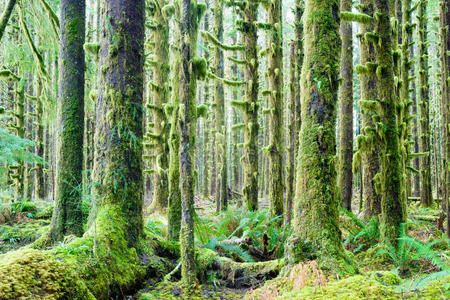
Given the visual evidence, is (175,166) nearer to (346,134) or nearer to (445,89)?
(445,89)

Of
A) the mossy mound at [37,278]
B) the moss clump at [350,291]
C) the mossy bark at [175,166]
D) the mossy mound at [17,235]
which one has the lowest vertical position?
the mossy mound at [17,235]

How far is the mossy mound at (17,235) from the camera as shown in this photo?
7664 millimetres

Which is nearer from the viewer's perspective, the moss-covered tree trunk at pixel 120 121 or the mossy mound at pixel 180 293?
the mossy mound at pixel 180 293

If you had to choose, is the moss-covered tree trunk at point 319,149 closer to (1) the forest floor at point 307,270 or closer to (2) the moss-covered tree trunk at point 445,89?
(1) the forest floor at point 307,270

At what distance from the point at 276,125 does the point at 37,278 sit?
7.93 metres

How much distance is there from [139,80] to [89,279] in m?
3.46

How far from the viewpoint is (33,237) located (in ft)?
26.2

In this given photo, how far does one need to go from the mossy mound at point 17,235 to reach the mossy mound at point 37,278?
16.2 ft

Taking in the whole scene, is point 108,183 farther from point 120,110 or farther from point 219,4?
point 219,4

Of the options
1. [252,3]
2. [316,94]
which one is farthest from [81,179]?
[252,3]

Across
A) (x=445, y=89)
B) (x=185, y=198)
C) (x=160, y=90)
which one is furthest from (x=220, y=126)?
(x=185, y=198)

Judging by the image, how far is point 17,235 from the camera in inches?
318

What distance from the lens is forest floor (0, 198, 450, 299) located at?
12.2ft

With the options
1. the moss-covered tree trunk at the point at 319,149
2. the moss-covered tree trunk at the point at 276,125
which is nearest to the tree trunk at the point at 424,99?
the moss-covered tree trunk at the point at 276,125
